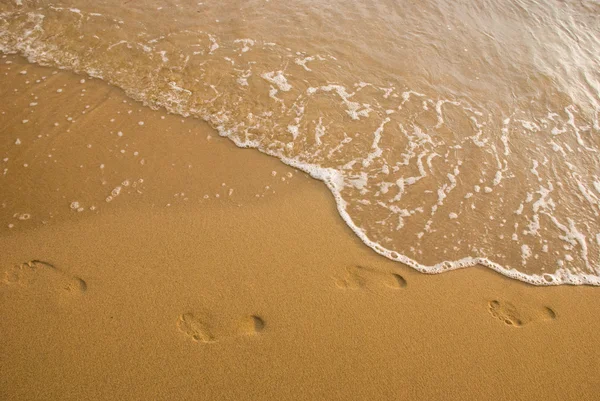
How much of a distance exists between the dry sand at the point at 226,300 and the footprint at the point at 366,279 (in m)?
0.01

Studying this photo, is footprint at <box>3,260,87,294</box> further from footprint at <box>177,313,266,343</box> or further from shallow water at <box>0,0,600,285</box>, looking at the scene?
shallow water at <box>0,0,600,285</box>

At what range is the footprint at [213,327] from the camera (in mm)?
2879

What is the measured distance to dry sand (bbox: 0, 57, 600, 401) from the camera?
8.88 ft

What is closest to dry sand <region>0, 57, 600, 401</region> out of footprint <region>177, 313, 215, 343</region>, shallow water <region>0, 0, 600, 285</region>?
footprint <region>177, 313, 215, 343</region>

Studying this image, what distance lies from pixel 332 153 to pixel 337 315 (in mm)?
2068

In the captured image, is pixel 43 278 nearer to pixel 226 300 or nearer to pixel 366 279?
pixel 226 300

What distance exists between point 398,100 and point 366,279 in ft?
9.43

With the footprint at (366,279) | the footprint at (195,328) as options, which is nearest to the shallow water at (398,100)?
the footprint at (366,279)

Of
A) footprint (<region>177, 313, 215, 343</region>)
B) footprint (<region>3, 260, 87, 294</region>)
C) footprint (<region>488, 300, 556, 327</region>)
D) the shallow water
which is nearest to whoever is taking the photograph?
footprint (<region>177, 313, 215, 343</region>)

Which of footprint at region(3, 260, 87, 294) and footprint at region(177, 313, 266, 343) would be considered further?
footprint at region(3, 260, 87, 294)

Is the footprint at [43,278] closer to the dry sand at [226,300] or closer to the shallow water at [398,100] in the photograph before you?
the dry sand at [226,300]

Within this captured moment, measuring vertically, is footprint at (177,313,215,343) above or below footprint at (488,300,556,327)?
below

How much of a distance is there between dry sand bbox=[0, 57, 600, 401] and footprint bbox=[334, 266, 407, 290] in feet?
0.04

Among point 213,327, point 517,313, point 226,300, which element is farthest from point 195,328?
point 517,313
